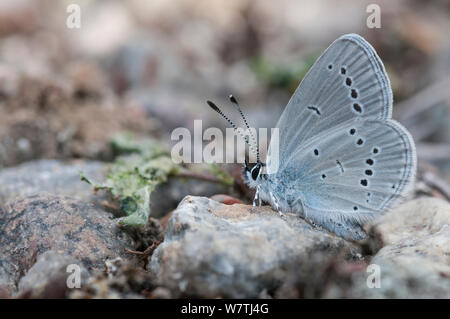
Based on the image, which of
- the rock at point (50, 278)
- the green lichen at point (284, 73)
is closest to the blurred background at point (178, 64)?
the green lichen at point (284, 73)

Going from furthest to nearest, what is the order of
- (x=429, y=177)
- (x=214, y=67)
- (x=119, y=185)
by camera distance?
(x=214, y=67), (x=429, y=177), (x=119, y=185)

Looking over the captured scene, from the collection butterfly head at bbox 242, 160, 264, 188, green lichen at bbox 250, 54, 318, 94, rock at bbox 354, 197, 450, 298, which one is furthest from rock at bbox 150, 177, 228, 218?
green lichen at bbox 250, 54, 318, 94

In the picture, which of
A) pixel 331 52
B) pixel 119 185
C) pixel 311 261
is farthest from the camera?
pixel 119 185

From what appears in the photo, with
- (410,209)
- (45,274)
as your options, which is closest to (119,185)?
(45,274)

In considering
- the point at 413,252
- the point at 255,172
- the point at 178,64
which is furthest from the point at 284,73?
the point at 413,252

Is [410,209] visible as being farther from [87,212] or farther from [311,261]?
[87,212]

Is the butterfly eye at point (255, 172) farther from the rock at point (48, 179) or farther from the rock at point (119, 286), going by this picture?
the rock at point (119, 286)

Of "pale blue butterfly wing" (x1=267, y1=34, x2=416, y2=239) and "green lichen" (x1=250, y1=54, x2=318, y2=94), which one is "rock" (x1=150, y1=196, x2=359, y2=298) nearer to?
"pale blue butterfly wing" (x1=267, y1=34, x2=416, y2=239)
